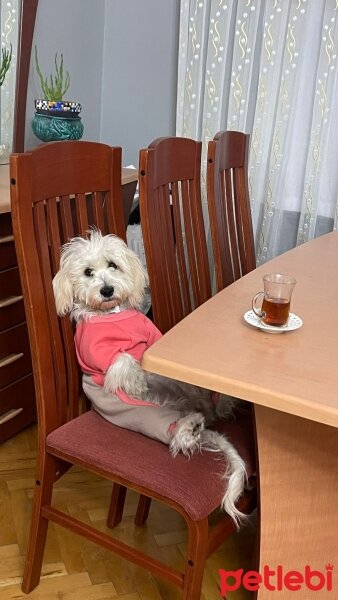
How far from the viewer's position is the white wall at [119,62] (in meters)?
2.83

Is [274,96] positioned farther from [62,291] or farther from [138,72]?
[62,291]

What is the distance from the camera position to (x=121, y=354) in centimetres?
138

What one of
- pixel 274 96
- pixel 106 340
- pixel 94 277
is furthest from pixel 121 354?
pixel 274 96

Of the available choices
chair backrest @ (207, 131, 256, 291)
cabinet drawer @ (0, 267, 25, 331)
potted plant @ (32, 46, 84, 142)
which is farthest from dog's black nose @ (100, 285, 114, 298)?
potted plant @ (32, 46, 84, 142)

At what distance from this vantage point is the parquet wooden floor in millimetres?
1531

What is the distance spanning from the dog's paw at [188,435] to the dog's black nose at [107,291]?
1.06ft

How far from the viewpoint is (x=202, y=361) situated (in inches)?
38.5

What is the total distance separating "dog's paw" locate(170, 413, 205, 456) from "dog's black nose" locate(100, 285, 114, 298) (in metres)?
0.32

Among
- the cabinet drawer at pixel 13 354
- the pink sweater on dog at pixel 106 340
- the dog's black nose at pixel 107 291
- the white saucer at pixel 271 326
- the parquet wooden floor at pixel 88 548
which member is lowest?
the parquet wooden floor at pixel 88 548

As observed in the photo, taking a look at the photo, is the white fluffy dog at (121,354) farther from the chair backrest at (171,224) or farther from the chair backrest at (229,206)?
the chair backrest at (229,206)

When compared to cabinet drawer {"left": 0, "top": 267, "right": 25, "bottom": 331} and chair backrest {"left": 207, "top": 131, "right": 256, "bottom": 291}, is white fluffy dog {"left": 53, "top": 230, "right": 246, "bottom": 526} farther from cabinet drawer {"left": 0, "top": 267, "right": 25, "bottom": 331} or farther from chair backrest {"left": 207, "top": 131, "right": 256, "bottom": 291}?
cabinet drawer {"left": 0, "top": 267, "right": 25, "bottom": 331}

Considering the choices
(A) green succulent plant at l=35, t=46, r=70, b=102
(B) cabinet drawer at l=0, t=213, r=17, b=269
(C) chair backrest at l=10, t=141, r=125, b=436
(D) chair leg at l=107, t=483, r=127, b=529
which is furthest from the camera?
(A) green succulent plant at l=35, t=46, r=70, b=102

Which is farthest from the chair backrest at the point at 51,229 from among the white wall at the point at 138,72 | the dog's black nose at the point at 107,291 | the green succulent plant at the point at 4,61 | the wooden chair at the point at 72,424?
the white wall at the point at 138,72

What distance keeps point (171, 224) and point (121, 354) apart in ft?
1.38
